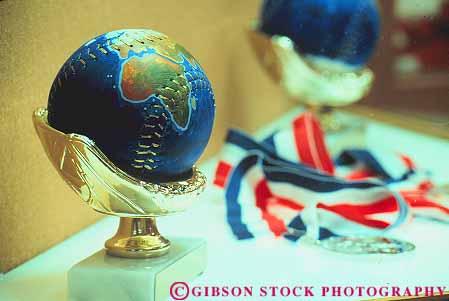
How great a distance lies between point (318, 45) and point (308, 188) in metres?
0.43

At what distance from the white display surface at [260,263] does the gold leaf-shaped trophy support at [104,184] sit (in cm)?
14

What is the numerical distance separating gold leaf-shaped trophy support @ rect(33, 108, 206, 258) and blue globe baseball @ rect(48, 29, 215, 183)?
0.02 metres

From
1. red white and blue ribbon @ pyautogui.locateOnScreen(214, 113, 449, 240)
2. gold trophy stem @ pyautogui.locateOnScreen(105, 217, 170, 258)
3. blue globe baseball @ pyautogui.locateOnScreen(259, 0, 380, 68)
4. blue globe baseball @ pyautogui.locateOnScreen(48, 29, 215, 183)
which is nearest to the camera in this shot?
blue globe baseball @ pyautogui.locateOnScreen(48, 29, 215, 183)

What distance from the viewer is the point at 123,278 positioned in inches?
45.4

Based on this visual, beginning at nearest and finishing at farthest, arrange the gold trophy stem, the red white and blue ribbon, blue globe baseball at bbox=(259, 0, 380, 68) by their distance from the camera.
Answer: the gold trophy stem < the red white and blue ribbon < blue globe baseball at bbox=(259, 0, 380, 68)

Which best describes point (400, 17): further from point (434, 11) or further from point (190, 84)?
point (190, 84)

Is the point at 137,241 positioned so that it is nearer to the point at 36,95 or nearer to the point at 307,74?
the point at 36,95

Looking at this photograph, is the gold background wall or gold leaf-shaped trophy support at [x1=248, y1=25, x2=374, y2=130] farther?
gold leaf-shaped trophy support at [x1=248, y1=25, x2=374, y2=130]

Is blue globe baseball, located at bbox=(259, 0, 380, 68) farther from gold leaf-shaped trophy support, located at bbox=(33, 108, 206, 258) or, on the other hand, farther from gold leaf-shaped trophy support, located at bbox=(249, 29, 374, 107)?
gold leaf-shaped trophy support, located at bbox=(33, 108, 206, 258)

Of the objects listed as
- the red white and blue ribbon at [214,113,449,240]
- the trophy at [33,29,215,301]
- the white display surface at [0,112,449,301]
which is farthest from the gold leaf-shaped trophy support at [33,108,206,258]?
the red white and blue ribbon at [214,113,449,240]

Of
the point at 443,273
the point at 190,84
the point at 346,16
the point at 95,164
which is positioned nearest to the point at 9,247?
the point at 95,164

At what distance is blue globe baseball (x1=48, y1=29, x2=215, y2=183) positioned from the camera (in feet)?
3.59

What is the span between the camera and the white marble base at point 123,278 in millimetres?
1151

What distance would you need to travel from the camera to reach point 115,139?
110 centimetres
